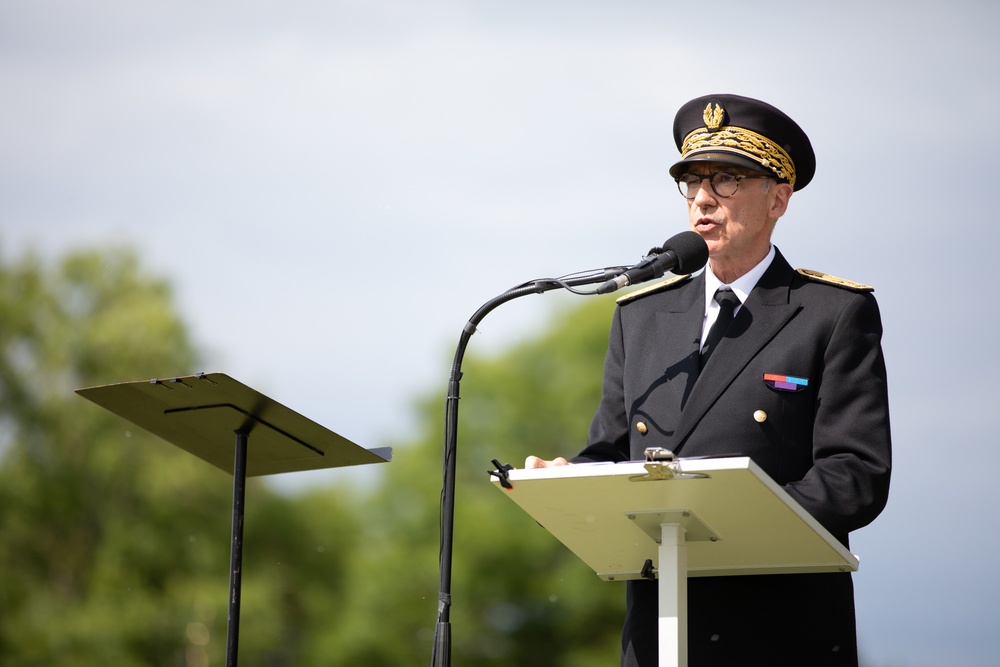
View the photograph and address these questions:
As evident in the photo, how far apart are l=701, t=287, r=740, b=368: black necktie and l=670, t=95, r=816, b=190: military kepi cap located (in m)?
0.33

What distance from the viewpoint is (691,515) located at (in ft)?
7.54

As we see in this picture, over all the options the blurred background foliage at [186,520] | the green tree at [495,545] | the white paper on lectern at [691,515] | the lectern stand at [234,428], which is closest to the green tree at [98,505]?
the blurred background foliage at [186,520]

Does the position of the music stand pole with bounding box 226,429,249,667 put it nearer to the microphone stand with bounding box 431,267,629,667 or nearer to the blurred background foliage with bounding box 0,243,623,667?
the microphone stand with bounding box 431,267,629,667

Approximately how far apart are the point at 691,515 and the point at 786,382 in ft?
2.11

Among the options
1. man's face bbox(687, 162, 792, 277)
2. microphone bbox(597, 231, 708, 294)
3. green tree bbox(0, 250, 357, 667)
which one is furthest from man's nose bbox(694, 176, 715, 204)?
green tree bbox(0, 250, 357, 667)

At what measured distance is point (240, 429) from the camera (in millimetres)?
3455

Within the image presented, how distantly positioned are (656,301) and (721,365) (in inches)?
15.2

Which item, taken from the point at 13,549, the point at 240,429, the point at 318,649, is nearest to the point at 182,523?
the point at 13,549

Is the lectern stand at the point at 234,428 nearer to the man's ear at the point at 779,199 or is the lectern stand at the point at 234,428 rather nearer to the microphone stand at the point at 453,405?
the microphone stand at the point at 453,405

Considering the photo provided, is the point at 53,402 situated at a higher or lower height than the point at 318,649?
higher

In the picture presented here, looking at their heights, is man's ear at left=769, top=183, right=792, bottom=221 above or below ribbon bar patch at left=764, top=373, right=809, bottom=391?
above

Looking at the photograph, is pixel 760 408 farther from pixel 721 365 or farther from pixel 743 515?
pixel 743 515

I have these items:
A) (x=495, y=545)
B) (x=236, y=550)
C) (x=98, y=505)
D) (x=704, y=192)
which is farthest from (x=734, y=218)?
(x=98, y=505)

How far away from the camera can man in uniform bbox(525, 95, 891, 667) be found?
2676mm
